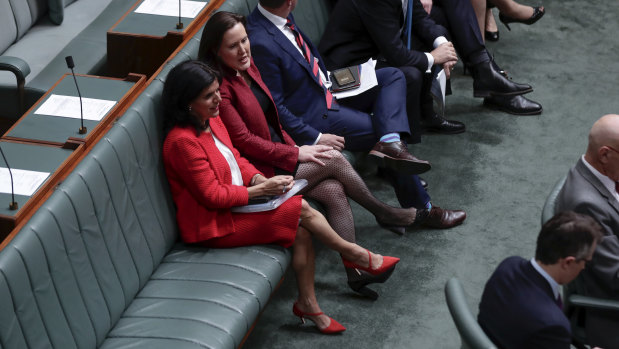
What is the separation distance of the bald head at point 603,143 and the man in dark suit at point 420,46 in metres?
1.46

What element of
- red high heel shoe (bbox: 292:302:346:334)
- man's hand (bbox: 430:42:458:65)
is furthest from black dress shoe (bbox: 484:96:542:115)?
red high heel shoe (bbox: 292:302:346:334)

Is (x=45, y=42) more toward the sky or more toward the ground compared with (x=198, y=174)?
more toward the ground

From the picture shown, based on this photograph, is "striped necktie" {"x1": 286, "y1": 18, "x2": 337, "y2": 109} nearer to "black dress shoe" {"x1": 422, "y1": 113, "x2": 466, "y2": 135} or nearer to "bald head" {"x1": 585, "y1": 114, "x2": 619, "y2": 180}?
"black dress shoe" {"x1": 422, "y1": 113, "x2": 466, "y2": 135}

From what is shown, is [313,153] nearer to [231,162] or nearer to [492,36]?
[231,162]

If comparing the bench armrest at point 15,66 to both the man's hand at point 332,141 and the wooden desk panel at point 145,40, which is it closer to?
the wooden desk panel at point 145,40

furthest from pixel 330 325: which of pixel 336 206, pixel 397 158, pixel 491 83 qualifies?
pixel 491 83

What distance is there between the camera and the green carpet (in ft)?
12.2

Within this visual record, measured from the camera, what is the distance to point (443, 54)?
15.1 ft

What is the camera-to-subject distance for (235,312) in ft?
10.4

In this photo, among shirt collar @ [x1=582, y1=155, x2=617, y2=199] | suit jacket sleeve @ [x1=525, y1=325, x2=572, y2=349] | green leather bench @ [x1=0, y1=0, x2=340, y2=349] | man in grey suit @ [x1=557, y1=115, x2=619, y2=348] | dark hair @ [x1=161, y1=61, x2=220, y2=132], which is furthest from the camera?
dark hair @ [x1=161, y1=61, x2=220, y2=132]

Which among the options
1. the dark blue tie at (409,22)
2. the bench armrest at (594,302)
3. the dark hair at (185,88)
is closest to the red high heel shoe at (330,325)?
the dark hair at (185,88)

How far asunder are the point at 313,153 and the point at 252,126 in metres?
0.30

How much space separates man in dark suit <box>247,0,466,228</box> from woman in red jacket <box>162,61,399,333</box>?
465 millimetres

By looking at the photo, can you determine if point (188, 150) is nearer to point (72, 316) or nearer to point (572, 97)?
point (72, 316)
